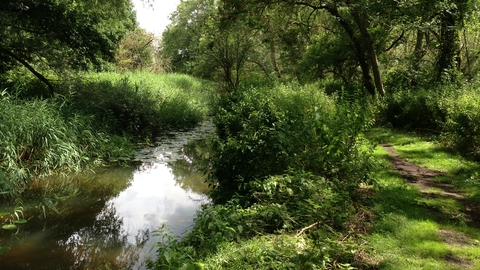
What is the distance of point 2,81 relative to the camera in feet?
39.5

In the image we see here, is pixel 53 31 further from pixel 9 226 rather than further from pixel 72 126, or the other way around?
pixel 9 226

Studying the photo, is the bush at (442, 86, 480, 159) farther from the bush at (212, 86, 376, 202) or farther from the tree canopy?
the bush at (212, 86, 376, 202)

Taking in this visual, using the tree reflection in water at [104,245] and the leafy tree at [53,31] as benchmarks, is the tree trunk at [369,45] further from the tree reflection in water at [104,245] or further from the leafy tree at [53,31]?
the tree reflection in water at [104,245]

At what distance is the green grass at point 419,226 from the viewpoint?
3609 mm

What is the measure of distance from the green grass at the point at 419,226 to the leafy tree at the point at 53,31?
11294 mm

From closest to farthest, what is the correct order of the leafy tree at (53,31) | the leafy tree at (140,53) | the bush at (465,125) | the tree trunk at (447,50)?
the bush at (465,125) → the tree trunk at (447,50) → the leafy tree at (53,31) → the leafy tree at (140,53)

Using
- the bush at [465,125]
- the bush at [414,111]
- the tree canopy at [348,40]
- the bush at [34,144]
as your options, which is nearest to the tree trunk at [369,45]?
the tree canopy at [348,40]

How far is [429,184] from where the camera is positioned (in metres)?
6.02

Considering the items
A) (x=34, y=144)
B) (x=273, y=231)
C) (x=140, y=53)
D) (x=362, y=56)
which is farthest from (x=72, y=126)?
(x=140, y=53)

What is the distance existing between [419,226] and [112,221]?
206 inches

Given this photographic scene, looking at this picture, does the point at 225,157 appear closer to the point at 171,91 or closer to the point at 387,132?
the point at 387,132

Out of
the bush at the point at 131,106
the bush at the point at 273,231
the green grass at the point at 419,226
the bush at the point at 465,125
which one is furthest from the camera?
the bush at the point at 131,106

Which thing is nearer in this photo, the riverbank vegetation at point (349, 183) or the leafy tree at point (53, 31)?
the riverbank vegetation at point (349, 183)

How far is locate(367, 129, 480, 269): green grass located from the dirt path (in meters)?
0.10
